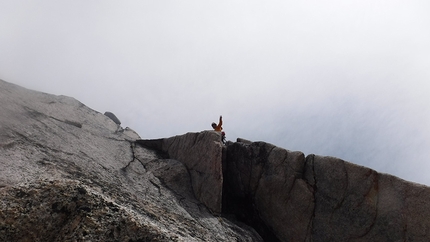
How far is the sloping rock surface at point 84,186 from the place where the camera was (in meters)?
9.21

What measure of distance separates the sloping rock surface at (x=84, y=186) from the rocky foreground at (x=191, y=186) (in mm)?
50

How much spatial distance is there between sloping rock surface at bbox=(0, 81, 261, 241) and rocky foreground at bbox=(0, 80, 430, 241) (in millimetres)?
50

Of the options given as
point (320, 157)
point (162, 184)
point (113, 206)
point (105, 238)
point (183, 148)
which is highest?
point (320, 157)

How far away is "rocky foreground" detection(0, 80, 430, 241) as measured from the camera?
10047 mm

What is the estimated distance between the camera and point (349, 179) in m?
19.7

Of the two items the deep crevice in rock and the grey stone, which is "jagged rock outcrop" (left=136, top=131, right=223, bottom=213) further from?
the grey stone

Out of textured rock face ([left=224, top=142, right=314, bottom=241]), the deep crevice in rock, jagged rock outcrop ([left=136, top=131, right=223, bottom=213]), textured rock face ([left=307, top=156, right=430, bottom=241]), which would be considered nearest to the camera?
textured rock face ([left=307, top=156, right=430, bottom=241])

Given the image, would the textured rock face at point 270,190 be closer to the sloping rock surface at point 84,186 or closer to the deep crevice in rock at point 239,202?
the deep crevice in rock at point 239,202

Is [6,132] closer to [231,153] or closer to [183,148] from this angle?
[183,148]

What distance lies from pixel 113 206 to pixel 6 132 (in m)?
8.85

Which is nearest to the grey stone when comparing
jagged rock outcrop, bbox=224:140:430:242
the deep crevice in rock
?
the deep crevice in rock


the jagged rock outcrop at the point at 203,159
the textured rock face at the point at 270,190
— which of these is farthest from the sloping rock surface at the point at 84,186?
the textured rock face at the point at 270,190

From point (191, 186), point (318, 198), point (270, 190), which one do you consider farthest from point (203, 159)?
point (318, 198)

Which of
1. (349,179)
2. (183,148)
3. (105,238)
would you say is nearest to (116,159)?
(183,148)
